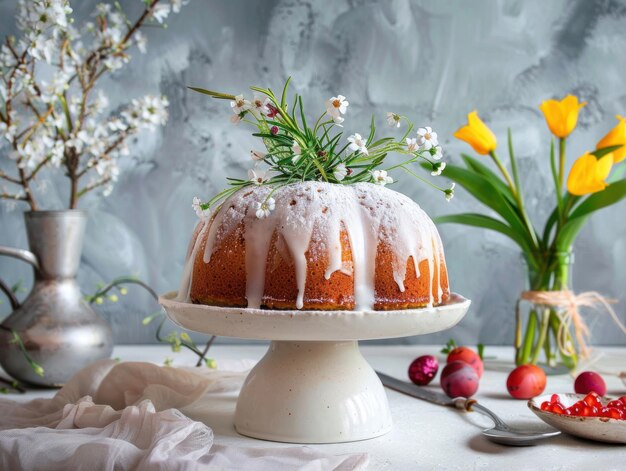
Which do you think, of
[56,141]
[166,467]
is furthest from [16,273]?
[166,467]

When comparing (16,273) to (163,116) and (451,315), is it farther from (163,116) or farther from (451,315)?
(451,315)

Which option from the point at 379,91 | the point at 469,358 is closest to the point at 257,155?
the point at 469,358

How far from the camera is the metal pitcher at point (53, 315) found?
1.36 m

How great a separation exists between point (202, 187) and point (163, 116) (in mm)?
409

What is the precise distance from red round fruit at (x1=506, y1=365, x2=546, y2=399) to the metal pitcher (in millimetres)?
714

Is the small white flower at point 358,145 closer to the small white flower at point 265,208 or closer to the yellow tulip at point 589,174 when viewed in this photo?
the small white flower at point 265,208

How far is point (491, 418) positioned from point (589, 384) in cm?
25

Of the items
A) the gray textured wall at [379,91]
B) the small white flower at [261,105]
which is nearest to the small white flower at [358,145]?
the small white flower at [261,105]

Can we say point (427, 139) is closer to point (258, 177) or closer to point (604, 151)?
point (258, 177)

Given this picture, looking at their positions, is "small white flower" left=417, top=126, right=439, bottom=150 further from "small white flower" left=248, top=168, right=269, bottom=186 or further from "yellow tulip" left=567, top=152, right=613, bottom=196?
"yellow tulip" left=567, top=152, right=613, bottom=196

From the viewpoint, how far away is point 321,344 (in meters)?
1.06

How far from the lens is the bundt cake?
3.20ft

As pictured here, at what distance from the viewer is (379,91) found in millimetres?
1953

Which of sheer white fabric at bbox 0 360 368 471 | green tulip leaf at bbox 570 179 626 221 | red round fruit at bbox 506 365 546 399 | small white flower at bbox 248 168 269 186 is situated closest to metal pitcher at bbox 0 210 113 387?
sheer white fabric at bbox 0 360 368 471
